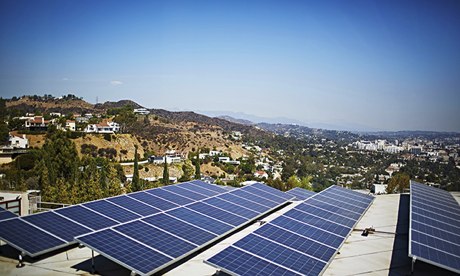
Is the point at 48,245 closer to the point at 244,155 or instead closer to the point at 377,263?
the point at 377,263

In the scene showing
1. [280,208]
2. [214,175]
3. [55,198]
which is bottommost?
[214,175]

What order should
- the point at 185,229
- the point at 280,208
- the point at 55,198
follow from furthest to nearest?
the point at 55,198 < the point at 280,208 < the point at 185,229

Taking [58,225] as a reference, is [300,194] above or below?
below

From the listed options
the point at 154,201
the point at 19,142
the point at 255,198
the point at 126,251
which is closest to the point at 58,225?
the point at 126,251

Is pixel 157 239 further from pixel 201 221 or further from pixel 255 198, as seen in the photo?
pixel 255 198

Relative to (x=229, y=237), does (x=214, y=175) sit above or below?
below

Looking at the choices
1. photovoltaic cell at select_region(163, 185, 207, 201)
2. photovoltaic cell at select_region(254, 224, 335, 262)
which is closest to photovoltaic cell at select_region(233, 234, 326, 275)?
photovoltaic cell at select_region(254, 224, 335, 262)

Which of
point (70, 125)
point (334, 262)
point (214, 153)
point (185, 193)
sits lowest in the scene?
point (214, 153)

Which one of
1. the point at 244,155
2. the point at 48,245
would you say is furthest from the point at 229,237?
the point at 244,155

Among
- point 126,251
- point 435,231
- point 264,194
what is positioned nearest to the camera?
point 126,251
